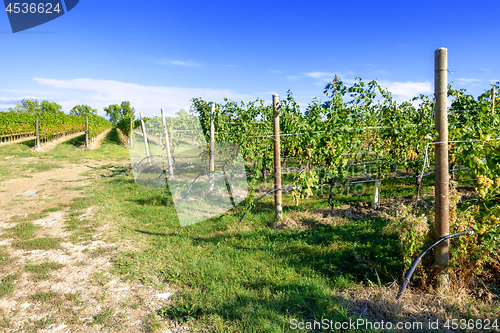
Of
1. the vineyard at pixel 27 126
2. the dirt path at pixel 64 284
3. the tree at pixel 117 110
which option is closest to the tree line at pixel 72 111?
the tree at pixel 117 110

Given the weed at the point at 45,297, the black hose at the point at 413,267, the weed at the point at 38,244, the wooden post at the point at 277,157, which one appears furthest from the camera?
the wooden post at the point at 277,157

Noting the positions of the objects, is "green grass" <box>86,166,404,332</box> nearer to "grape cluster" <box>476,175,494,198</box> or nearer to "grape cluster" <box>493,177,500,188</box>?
"grape cluster" <box>476,175,494,198</box>

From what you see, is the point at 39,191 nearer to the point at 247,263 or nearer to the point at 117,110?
the point at 247,263

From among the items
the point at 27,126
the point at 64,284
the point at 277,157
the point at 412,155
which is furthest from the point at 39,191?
the point at 27,126

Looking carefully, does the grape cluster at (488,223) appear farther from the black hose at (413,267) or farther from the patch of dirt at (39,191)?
the patch of dirt at (39,191)

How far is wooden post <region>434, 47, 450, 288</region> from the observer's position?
3004 mm

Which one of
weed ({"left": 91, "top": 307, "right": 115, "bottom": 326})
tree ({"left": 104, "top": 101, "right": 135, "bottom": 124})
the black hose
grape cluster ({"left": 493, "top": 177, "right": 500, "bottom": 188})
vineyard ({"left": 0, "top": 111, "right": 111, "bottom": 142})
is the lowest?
weed ({"left": 91, "top": 307, "right": 115, "bottom": 326})

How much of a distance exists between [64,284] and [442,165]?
17.0 ft

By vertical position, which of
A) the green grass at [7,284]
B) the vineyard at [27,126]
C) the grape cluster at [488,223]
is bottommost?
the green grass at [7,284]

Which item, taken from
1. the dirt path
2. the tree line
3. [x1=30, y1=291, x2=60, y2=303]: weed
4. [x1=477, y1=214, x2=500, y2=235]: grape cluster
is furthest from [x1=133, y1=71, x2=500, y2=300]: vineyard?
the tree line

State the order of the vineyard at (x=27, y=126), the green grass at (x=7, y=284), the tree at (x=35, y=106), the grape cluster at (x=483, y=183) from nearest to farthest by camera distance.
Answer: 1. the grape cluster at (x=483, y=183)
2. the green grass at (x=7, y=284)
3. the vineyard at (x=27, y=126)
4. the tree at (x=35, y=106)

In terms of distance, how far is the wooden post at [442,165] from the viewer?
3.00m

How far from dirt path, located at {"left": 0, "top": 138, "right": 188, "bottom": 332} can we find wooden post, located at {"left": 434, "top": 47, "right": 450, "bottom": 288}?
295cm

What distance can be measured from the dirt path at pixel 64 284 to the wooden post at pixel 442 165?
2.95 meters
